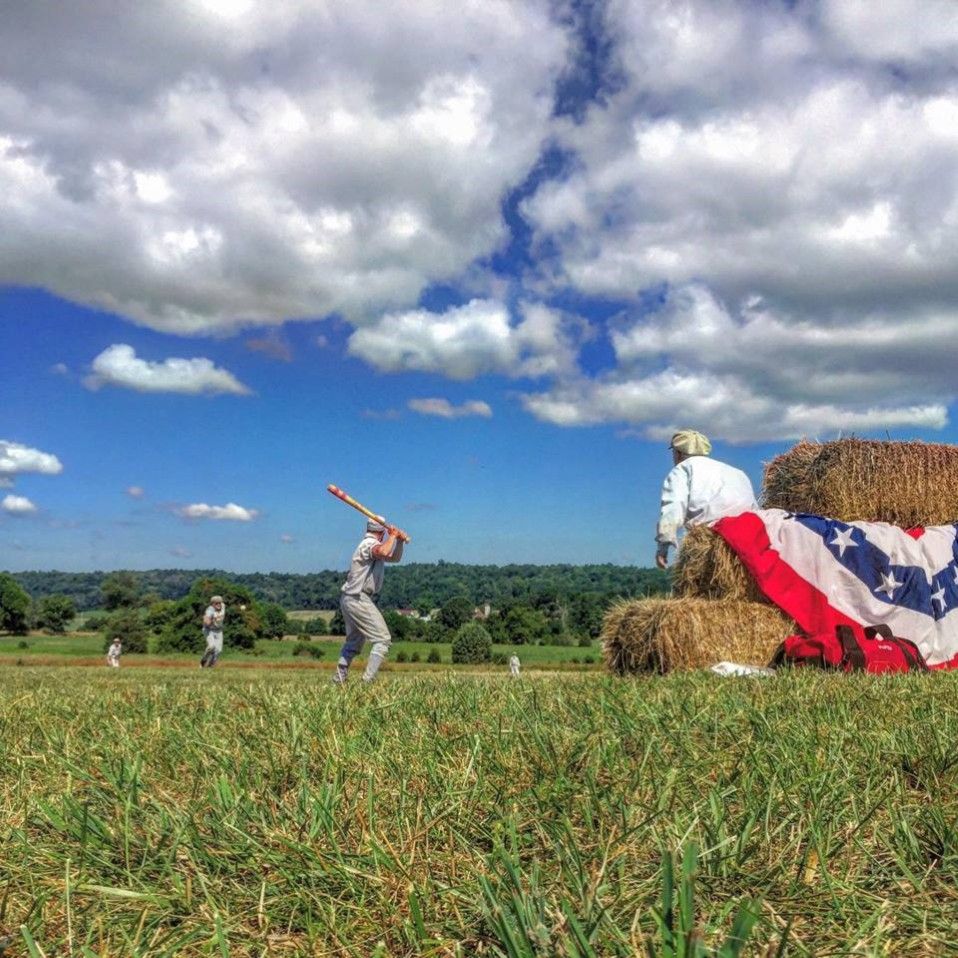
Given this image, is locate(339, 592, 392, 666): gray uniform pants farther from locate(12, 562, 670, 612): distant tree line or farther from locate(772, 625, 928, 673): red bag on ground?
locate(12, 562, 670, 612): distant tree line

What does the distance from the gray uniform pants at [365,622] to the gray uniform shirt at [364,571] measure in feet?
0.34

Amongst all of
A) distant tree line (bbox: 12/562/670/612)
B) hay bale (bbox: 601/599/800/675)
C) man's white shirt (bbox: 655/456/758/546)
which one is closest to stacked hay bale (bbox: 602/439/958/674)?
hay bale (bbox: 601/599/800/675)

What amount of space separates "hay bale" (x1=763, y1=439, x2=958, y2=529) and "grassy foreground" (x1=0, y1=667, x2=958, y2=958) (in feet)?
21.9

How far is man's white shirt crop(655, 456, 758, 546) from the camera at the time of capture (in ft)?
28.4

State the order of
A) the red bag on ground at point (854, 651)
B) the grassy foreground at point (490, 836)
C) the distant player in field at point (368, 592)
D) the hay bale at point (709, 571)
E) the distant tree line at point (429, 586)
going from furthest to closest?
1. the distant tree line at point (429, 586)
2. the distant player in field at point (368, 592)
3. the hay bale at point (709, 571)
4. the red bag on ground at point (854, 651)
5. the grassy foreground at point (490, 836)

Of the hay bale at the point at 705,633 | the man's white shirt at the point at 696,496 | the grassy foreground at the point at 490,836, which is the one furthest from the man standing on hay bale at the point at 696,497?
the grassy foreground at the point at 490,836

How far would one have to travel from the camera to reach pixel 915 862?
181cm

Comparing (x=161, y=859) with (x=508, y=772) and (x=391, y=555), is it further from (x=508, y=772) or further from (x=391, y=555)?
(x=391, y=555)

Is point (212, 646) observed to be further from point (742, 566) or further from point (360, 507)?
point (742, 566)

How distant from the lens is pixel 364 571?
1130cm

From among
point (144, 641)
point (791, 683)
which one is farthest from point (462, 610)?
point (791, 683)

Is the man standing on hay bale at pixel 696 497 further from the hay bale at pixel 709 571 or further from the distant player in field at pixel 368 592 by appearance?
the distant player in field at pixel 368 592

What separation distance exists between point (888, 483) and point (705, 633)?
3.36 m

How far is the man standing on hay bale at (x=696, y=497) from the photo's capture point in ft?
28.5
